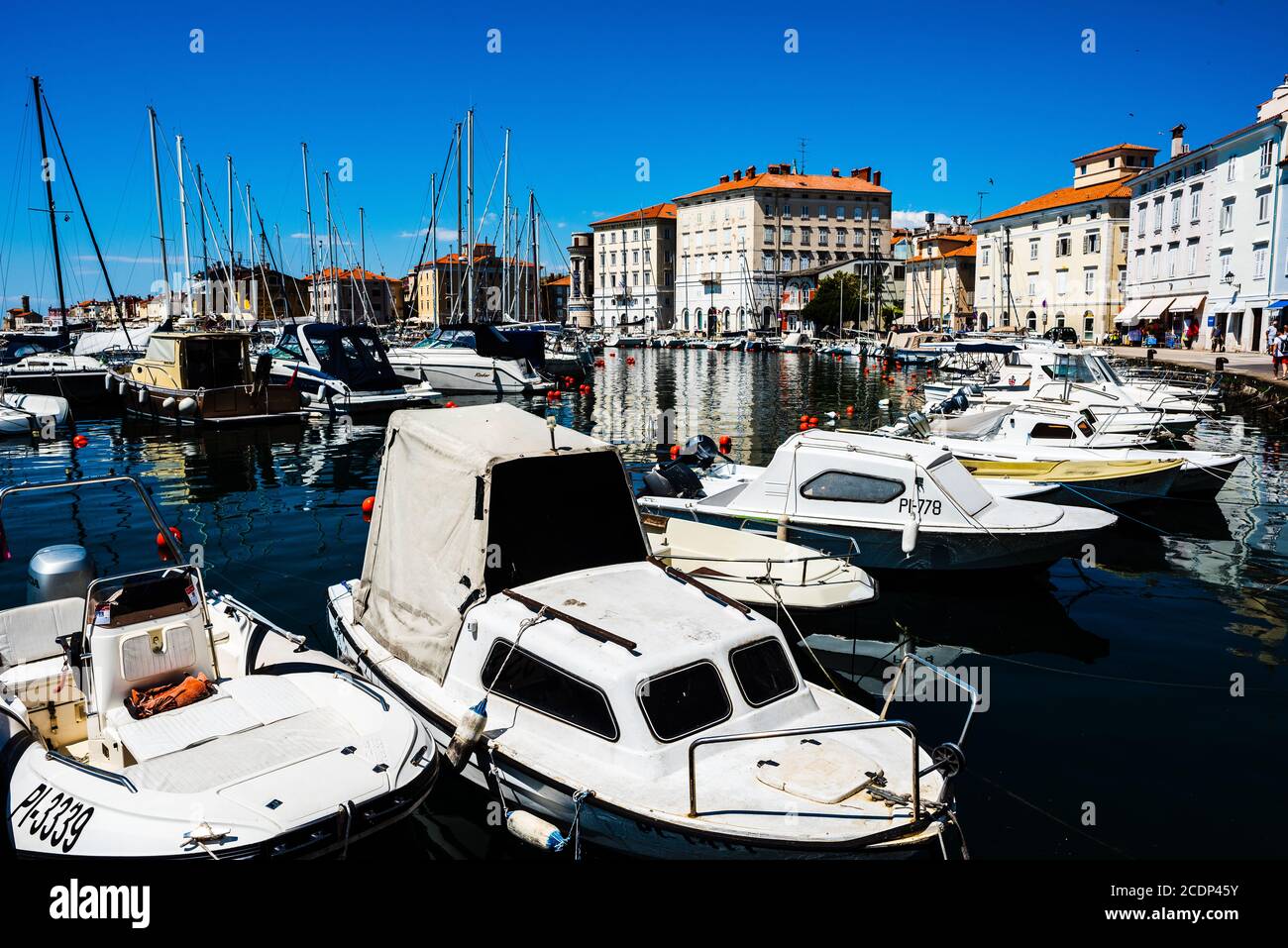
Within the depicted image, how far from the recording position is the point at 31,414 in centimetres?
3020

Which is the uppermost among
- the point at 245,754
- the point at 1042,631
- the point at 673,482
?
the point at 673,482

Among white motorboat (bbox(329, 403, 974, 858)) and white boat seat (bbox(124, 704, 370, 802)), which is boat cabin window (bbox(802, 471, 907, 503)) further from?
white boat seat (bbox(124, 704, 370, 802))

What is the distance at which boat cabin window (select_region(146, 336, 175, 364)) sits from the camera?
33688 millimetres

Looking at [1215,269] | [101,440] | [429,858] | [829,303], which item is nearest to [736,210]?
[829,303]

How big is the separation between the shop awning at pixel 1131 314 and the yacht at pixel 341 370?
5182cm

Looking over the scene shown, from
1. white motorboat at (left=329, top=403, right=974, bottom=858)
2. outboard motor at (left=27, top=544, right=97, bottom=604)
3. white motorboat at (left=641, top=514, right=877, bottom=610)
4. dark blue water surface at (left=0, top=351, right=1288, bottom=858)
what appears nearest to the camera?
white motorboat at (left=329, top=403, right=974, bottom=858)

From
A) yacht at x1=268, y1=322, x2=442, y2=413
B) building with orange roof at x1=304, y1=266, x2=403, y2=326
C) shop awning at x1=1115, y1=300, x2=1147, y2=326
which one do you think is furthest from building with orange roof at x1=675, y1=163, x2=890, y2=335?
yacht at x1=268, y1=322, x2=442, y2=413

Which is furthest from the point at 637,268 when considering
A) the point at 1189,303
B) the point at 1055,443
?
the point at 1055,443

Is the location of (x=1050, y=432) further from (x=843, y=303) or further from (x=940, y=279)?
(x=843, y=303)

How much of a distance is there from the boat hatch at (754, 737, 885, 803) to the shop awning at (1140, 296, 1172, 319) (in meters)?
65.4

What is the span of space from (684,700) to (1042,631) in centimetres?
809

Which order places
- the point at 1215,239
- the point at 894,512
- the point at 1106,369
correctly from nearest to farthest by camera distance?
the point at 894,512 < the point at 1106,369 < the point at 1215,239

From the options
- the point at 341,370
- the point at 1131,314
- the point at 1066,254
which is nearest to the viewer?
the point at 341,370

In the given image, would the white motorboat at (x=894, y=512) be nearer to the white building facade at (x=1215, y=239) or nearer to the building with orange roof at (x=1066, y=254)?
the white building facade at (x=1215, y=239)
